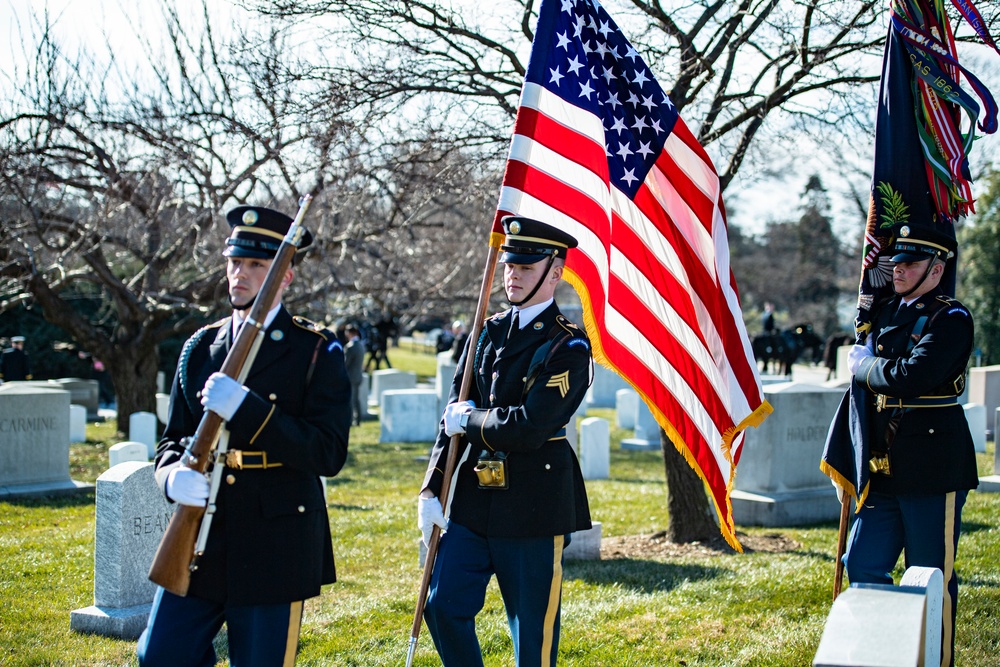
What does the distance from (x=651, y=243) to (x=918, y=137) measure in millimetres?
1793

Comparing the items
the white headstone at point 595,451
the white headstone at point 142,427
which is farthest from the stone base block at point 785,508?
the white headstone at point 142,427

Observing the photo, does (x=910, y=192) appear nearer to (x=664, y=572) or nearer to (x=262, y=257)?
(x=664, y=572)

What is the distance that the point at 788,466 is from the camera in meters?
10.2

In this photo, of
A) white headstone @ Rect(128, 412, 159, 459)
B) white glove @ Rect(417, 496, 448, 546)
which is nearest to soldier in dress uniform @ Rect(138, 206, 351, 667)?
white glove @ Rect(417, 496, 448, 546)

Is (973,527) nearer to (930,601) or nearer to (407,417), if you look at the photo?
(930,601)

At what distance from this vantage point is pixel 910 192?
6008 millimetres

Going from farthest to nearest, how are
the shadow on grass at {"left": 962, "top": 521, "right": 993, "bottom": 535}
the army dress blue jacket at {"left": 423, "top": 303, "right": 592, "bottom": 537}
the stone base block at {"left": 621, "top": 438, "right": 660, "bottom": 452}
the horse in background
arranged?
the horse in background < the stone base block at {"left": 621, "top": 438, "right": 660, "bottom": 452} < the shadow on grass at {"left": 962, "top": 521, "right": 993, "bottom": 535} < the army dress blue jacket at {"left": 423, "top": 303, "right": 592, "bottom": 537}

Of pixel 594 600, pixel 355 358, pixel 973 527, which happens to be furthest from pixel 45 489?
pixel 973 527

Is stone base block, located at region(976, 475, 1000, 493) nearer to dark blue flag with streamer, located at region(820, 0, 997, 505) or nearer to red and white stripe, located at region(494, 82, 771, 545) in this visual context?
dark blue flag with streamer, located at region(820, 0, 997, 505)

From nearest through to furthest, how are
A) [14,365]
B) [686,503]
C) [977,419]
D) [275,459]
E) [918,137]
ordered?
[275,459]
[918,137]
[686,503]
[977,419]
[14,365]

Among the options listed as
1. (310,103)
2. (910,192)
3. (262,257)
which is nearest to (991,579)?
(910,192)

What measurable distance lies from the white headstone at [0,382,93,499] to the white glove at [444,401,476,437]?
8579 mm

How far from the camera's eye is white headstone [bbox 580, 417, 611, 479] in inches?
535

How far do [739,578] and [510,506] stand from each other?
144 inches
